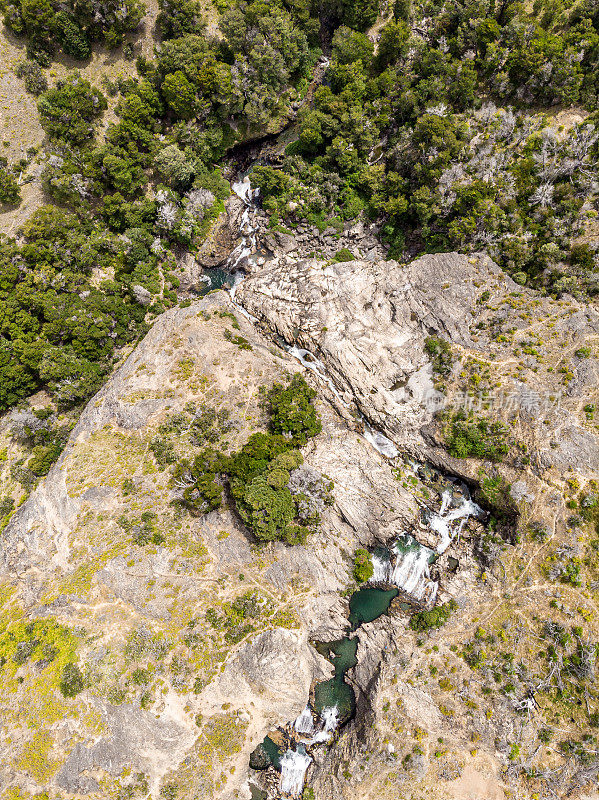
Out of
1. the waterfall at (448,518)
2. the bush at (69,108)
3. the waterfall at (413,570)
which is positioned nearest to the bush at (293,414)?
the waterfall at (413,570)

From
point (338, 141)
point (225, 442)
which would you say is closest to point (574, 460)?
point (225, 442)

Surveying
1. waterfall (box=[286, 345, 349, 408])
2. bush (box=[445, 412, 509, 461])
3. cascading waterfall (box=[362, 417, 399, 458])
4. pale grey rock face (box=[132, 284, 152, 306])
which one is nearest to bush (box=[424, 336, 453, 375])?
bush (box=[445, 412, 509, 461])

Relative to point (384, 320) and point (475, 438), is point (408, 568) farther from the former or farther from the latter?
point (384, 320)

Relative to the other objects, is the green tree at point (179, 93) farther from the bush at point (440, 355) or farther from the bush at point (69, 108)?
the bush at point (440, 355)

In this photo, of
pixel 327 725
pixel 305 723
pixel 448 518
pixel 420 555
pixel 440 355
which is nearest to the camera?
pixel 305 723

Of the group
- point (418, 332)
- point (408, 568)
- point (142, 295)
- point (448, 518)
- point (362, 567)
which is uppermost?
point (142, 295)

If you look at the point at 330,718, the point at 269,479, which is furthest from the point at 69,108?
the point at 330,718

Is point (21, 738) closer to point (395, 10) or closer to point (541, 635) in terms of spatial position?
point (541, 635)
